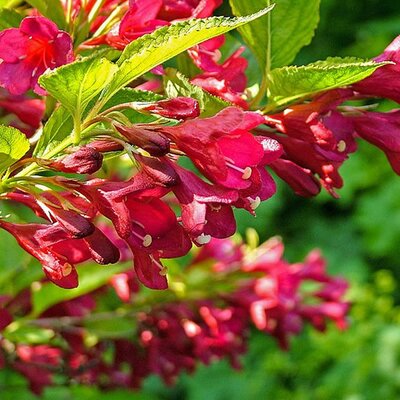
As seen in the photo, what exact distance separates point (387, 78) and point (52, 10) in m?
0.26

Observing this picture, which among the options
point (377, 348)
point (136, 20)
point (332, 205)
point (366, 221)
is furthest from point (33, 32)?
point (332, 205)

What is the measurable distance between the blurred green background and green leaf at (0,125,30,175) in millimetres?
1345

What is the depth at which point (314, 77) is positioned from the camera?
614mm

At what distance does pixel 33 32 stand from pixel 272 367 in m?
2.47

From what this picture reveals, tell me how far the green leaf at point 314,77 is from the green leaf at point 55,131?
149 millimetres

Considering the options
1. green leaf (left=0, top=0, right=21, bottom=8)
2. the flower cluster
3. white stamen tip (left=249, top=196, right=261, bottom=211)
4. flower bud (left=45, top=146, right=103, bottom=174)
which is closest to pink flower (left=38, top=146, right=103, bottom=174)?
flower bud (left=45, top=146, right=103, bottom=174)

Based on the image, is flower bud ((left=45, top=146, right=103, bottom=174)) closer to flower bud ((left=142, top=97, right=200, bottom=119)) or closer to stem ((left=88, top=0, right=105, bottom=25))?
flower bud ((left=142, top=97, right=200, bottom=119))

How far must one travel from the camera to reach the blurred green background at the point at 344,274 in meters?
2.86

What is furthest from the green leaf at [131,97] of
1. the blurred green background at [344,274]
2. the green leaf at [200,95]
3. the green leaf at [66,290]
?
the blurred green background at [344,274]

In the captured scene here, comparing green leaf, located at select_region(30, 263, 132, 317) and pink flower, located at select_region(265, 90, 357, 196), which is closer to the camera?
pink flower, located at select_region(265, 90, 357, 196)

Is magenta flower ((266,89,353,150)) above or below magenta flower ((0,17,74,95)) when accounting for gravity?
below

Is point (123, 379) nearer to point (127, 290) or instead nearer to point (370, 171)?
point (127, 290)

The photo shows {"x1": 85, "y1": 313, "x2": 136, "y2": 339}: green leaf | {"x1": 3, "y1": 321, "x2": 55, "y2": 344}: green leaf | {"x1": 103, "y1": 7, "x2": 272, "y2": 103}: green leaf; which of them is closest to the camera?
{"x1": 103, "y1": 7, "x2": 272, "y2": 103}: green leaf

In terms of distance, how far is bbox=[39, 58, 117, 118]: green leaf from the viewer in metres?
0.53
